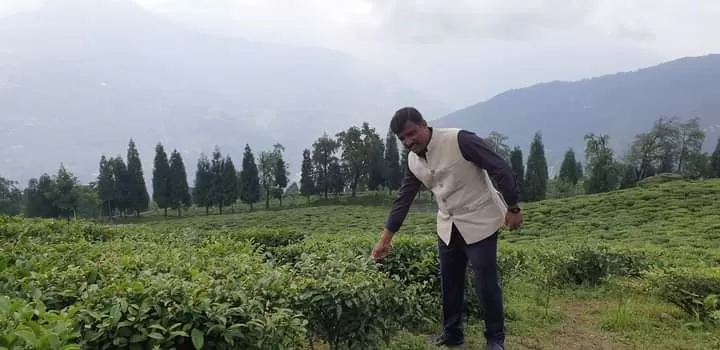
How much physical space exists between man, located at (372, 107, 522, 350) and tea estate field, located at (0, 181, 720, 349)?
16.8 inches

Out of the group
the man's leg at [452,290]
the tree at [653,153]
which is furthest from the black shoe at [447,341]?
the tree at [653,153]

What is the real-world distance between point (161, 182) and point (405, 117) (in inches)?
2205

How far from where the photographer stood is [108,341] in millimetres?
2055

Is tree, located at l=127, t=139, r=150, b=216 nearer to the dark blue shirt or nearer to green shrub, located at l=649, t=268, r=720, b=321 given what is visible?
green shrub, located at l=649, t=268, r=720, b=321

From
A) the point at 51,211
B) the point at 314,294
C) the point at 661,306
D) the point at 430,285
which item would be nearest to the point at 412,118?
the point at 314,294

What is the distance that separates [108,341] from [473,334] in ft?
9.79

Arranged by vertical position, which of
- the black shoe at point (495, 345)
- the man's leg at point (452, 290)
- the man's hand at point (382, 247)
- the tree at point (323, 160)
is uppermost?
the tree at point (323, 160)

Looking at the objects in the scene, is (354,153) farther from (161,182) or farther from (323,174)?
(161,182)

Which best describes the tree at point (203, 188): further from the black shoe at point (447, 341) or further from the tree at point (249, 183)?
the black shoe at point (447, 341)

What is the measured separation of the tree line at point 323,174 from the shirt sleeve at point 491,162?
51.4 meters

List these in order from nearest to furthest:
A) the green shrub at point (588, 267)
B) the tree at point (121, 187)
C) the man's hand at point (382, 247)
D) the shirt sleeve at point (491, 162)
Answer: the shirt sleeve at point (491, 162)
the man's hand at point (382, 247)
the green shrub at point (588, 267)
the tree at point (121, 187)

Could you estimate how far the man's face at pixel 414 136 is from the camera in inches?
137

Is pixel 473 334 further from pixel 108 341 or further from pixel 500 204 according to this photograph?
pixel 108 341

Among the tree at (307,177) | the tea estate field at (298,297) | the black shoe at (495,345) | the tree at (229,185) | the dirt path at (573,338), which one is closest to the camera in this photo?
the tea estate field at (298,297)
